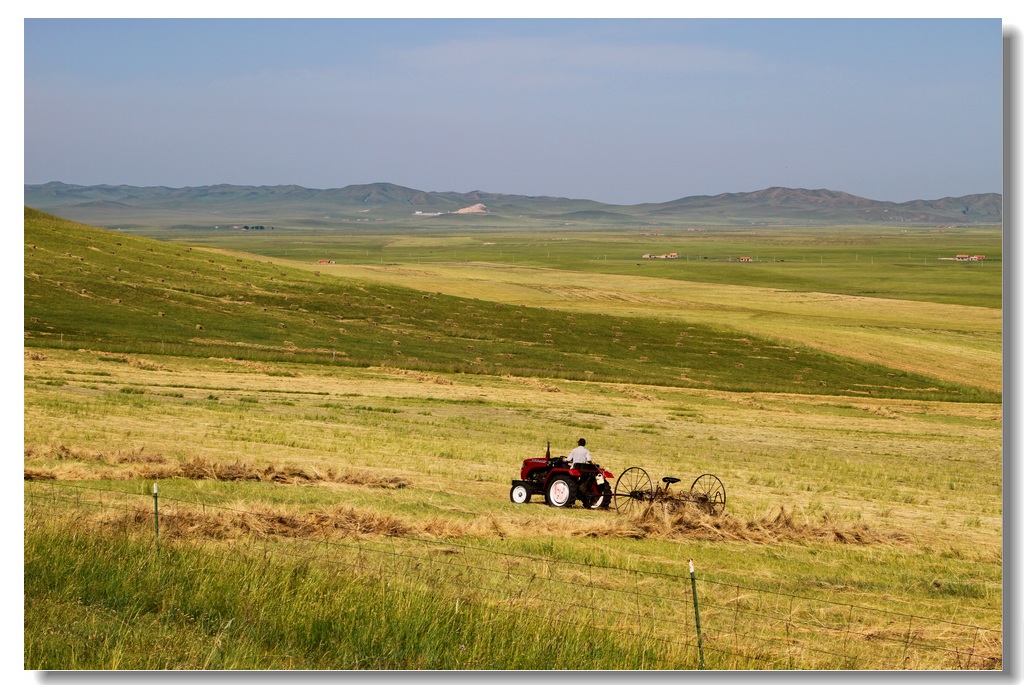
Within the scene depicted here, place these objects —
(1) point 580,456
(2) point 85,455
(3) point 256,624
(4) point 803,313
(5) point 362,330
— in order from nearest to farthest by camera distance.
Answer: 1. (3) point 256,624
2. (1) point 580,456
3. (2) point 85,455
4. (5) point 362,330
5. (4) point 803,313

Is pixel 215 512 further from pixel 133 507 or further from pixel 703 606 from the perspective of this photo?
pixel 703 606

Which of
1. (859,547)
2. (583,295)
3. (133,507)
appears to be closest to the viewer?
(133,507)

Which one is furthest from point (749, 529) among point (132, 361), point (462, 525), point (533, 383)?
point (132, 361)

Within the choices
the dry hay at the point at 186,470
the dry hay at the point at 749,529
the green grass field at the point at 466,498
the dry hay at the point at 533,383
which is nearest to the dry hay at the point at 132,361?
the green grass field at the point at 466,498

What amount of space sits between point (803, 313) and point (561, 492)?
285 feet

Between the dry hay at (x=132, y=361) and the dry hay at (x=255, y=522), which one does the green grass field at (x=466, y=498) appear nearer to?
the dry hay at (x=255, y=522)

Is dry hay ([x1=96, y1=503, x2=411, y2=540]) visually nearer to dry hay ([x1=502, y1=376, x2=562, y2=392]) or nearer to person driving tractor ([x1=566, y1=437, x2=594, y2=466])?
person driving tractor ([x1=566, y1=437, x2=594, y2=466])

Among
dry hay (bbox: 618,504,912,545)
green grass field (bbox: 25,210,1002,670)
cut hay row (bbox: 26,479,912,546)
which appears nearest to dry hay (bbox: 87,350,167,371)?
green grass field (bbox: 25,210,1002,670)

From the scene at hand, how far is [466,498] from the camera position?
2238 centimetres

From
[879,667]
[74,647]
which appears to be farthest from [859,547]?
[74,647]

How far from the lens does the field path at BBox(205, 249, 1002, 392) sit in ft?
235

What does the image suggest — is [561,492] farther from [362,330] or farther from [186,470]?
[362,330]

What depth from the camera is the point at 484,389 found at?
4984 centimetres

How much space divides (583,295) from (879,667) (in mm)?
100939
